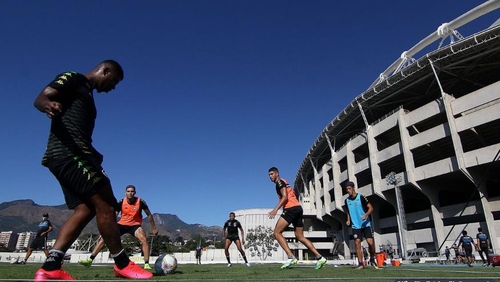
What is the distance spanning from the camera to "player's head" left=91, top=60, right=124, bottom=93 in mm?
3430

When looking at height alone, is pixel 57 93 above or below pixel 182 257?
above

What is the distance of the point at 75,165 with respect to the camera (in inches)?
119

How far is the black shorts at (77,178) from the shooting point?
9.84 ft

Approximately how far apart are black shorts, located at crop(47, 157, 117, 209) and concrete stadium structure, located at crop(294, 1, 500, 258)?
29401 millimetres

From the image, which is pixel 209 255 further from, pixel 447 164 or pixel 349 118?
pixel 447 164

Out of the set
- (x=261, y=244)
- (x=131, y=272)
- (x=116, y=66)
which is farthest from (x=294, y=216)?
(x=261, y=244)

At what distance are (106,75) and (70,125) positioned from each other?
71cm

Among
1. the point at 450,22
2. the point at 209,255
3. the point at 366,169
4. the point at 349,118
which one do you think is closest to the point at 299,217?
the point at 366,169

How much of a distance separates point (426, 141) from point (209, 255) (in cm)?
5698

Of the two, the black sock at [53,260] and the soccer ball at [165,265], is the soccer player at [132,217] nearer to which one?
the soccer ball at [165,265]

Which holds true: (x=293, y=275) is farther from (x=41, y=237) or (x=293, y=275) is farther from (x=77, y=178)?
(x=41, y=237)

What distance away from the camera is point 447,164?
91.0 feet

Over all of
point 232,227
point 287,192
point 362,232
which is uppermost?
point 287,192

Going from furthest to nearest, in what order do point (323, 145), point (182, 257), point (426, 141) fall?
point (182, 257) → point (323, 145) → point (426, 141)
